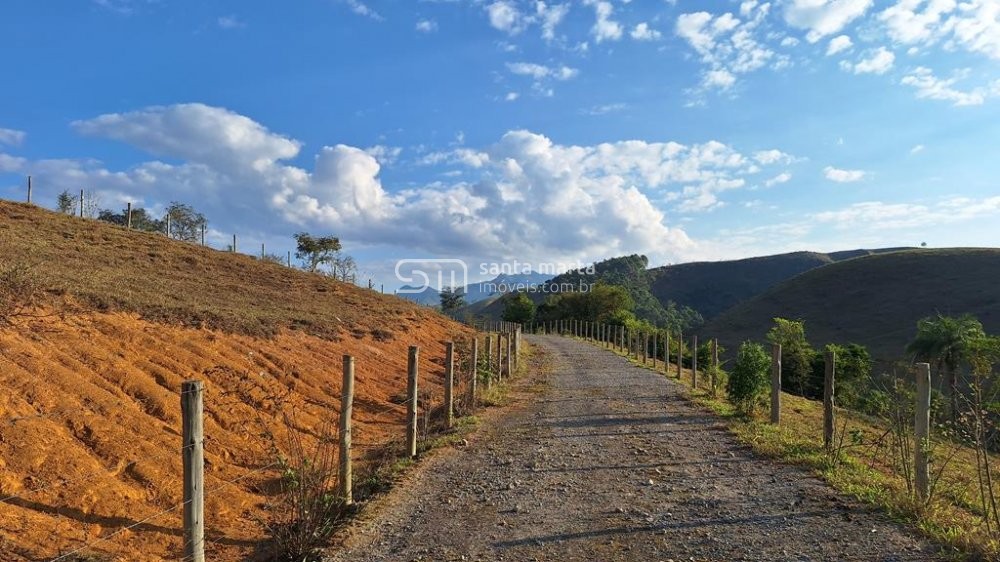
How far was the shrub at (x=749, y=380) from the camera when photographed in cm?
1130

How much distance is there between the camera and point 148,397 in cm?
805

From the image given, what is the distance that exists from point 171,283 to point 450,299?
7008 centimetres

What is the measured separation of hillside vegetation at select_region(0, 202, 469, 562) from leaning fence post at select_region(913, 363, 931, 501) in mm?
5703

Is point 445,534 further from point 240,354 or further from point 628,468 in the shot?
point 240,354

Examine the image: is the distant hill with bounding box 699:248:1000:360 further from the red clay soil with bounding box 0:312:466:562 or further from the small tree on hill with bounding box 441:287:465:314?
the red clay soil with bounding box 0:312:466:562

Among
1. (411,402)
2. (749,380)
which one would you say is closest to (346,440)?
(411,402)

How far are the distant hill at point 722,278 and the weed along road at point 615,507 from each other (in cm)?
13942

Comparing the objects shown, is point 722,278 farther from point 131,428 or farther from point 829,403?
point 131,428

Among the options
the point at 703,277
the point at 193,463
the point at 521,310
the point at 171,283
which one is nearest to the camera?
the point at 193,463

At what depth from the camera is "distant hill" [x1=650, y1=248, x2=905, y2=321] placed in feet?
484

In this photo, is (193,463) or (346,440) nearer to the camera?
(193,463)

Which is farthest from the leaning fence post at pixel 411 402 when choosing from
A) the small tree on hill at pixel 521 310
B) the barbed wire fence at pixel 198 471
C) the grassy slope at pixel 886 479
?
the small tree on hill at pixel 521 310

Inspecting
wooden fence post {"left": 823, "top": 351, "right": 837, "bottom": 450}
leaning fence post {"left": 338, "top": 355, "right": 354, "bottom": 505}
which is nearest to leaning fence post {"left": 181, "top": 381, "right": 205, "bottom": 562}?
leaning fence post {"left": 338, "top": 355, "right": 354, "bottom": 505}

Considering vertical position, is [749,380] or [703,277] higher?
[703,277]
